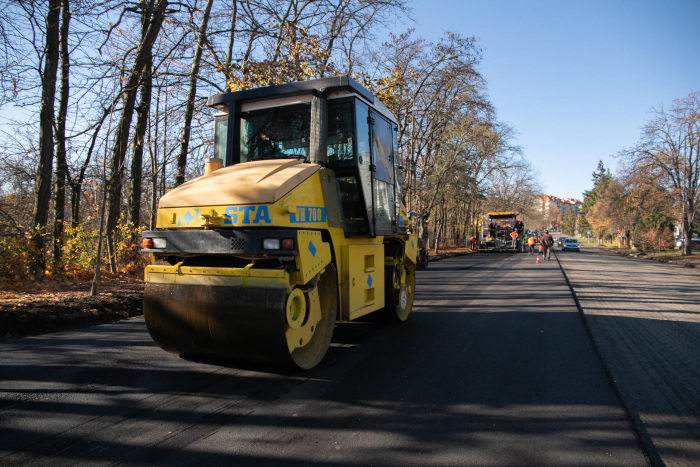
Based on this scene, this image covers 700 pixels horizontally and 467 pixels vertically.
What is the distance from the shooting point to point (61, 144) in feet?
40.4

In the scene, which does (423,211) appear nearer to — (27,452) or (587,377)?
(587,377)

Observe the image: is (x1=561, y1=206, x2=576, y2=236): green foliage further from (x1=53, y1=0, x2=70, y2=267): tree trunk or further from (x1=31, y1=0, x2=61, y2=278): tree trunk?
(x1=31, y1=0, x2=61, y2=278): tree trunk

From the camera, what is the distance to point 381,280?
6461mm

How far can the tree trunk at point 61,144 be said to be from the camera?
11.3m

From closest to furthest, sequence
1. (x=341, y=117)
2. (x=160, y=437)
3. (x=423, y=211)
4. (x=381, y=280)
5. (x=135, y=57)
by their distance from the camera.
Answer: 1. (x=160, y=437)
2. (x=341, y=117)
3. (x=381, y=280)
4. (x=135, y=57)
5. (x=423, y=211)

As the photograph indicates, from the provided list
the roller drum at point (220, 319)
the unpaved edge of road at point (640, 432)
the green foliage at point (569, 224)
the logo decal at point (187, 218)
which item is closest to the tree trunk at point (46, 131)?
the roller drum at point (220, 319)

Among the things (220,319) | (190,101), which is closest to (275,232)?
(220,319)

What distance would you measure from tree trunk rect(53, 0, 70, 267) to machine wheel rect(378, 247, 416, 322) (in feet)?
29.2

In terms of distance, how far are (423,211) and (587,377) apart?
26103 mm

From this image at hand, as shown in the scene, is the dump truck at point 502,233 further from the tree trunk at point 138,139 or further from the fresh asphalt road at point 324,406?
the fresh asphalt road at point 324,406

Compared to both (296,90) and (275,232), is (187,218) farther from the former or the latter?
(296,90)

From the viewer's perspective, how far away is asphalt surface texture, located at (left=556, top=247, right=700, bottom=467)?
346 centimetres

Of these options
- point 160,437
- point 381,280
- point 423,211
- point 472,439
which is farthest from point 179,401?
point 423,211

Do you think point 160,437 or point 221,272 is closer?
point 160,437
